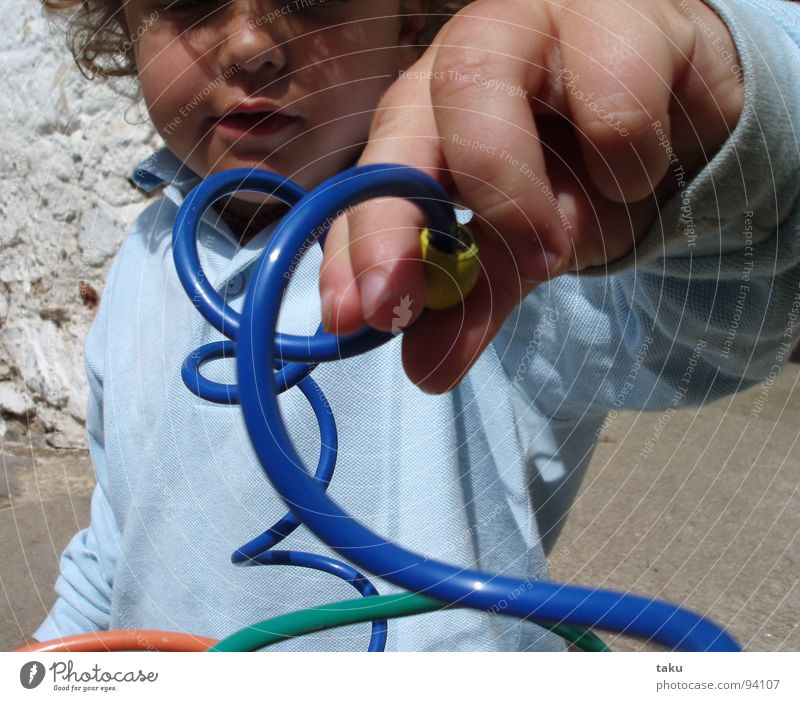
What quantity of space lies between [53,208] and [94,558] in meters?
0.41

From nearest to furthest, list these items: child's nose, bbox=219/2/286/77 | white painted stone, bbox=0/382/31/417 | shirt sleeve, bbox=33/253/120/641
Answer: child's nose, bbox=219/2/286/77
shirt sleeve, bbox=33/253/120/641
white painted stone, bbox=0/382/31/417

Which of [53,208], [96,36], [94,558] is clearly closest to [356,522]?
[94,558]

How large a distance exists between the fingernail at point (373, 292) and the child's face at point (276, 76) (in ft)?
0.87

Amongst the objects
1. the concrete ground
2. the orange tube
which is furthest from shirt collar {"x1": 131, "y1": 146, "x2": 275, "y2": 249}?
the concrete ground

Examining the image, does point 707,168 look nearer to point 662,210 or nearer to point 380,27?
point 662,210

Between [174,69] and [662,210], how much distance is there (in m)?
0.31

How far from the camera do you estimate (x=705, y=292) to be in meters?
0.34

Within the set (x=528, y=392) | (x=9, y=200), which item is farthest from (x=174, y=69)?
(x=9, y=200)

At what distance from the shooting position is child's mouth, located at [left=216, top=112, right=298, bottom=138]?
1.49ft

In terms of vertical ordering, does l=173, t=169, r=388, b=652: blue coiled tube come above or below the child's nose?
below

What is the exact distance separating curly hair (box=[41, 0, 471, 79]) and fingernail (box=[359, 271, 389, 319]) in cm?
48

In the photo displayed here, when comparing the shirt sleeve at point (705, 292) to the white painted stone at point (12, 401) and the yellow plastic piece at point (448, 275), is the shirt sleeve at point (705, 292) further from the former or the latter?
the white painted stone at point (12, 401)

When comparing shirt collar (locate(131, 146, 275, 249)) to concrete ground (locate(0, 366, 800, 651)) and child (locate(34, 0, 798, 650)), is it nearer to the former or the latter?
child (locate(34, 0, 798, 650))
